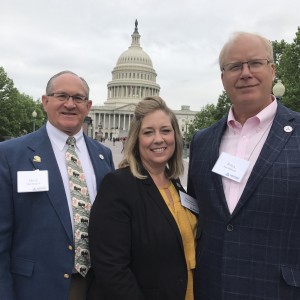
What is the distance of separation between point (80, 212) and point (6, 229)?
2.32 ft

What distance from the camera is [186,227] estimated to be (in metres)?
4.11

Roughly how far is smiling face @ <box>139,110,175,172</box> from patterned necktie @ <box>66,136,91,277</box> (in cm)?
71

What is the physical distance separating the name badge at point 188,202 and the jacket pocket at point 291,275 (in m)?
1.12

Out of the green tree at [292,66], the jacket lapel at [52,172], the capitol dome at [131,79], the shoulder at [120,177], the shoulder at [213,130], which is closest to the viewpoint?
the shoulder at [120,177]

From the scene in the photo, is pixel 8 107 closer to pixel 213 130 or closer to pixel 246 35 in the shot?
pixel 213 130

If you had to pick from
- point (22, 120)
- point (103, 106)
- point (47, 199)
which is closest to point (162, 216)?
point (47, 199)

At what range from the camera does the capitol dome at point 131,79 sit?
442ft

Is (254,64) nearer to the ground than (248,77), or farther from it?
farther from it

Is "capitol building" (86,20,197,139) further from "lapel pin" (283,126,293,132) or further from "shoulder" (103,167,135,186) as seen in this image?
"lapel pin" (283,126,293,132)

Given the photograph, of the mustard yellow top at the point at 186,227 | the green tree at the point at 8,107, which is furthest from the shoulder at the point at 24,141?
the green tree at the point at 8,107

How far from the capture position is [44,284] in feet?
13.0

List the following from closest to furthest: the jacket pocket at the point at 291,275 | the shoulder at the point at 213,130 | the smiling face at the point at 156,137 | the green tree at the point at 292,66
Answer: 1. the jacket pocket at the point at 291,275
2. the smiling face at the point at 156,137
3. the shoulder at the point at 213,130
4. the green tree at the point at 292,66

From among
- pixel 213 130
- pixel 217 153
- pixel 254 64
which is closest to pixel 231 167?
pixel 217 153

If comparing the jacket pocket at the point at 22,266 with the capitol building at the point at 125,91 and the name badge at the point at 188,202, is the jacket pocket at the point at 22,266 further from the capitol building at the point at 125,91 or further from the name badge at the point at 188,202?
the capitol building at the point at 125,91
